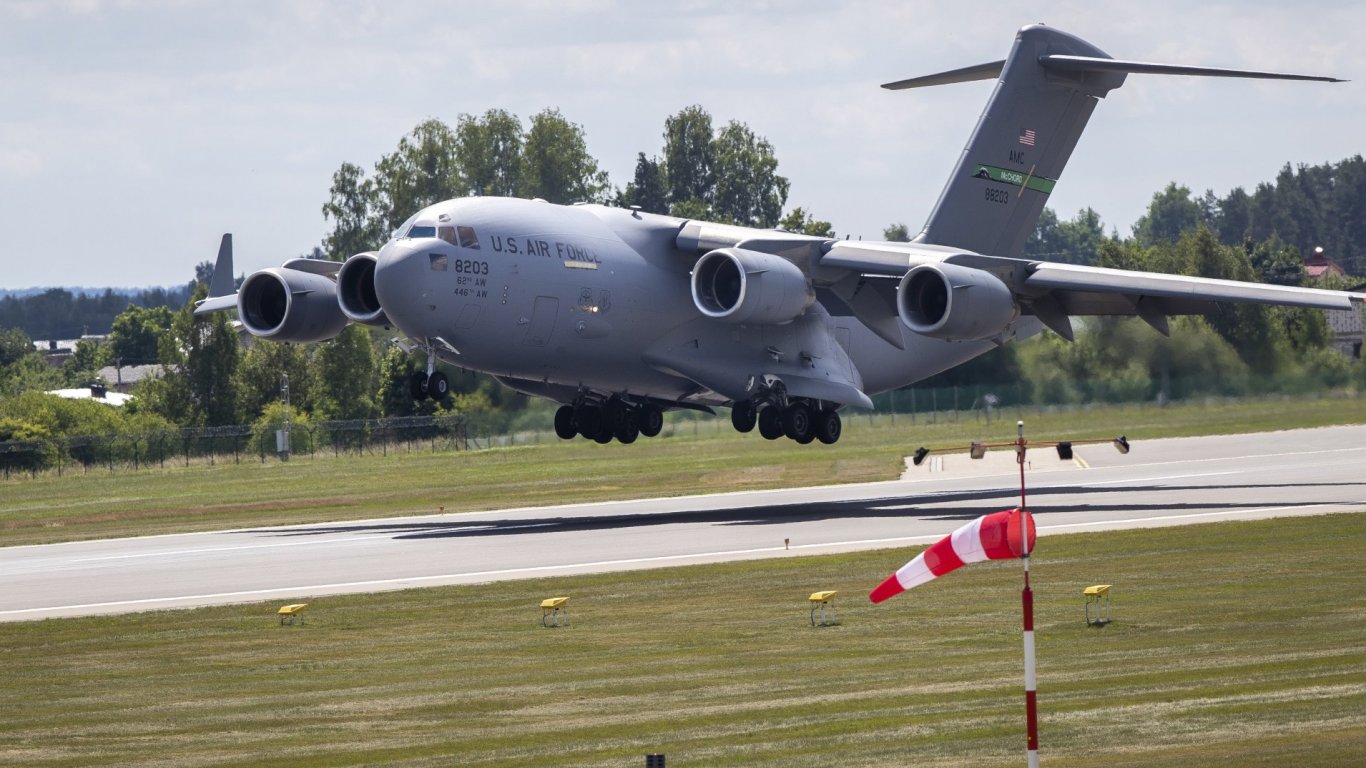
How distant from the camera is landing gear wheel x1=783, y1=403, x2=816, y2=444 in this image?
34.2 m

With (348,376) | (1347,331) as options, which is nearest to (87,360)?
(348,376)

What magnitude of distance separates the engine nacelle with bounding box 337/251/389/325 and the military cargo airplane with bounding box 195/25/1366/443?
3 centimetres

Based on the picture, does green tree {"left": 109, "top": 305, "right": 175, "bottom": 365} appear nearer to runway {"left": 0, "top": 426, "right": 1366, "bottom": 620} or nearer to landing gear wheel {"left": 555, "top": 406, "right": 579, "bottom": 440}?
runway {"left": 0, "top": 426, "right": 1366, "bottom": 620}

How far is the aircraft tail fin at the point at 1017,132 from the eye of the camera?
3691cm

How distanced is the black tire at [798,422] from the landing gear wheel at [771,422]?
0.10 meters

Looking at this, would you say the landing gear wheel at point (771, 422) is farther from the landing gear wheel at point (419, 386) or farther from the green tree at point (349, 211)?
the green tree at point (349, 211)

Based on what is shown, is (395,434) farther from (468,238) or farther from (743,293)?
(468,238)

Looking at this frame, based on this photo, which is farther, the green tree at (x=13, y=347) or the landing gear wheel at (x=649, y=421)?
the green tree at (x=13, y=347)

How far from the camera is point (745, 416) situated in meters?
34.2

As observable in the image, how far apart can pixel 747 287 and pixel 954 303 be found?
11.6ft

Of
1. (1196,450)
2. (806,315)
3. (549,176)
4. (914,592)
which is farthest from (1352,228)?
(914,592)

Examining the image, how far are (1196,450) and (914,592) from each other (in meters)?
27.2

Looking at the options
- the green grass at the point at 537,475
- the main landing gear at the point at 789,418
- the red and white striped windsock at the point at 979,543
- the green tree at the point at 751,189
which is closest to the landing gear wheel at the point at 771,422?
the main landing gear at the point at 789,418

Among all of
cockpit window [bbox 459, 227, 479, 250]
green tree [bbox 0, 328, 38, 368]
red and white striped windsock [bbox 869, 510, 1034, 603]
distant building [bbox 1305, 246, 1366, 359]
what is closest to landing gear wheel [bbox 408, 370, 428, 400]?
cockpit window [bbox 459, 227, 479, 250]
